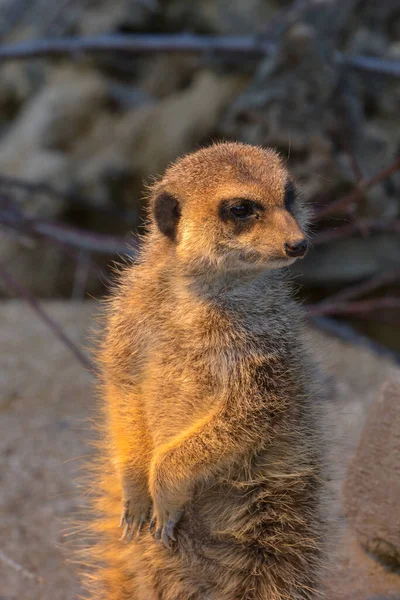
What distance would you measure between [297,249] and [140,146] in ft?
14.7

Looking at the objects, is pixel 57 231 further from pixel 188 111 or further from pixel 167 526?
pixel 167 526

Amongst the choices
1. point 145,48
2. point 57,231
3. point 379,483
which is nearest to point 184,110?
point 145,48

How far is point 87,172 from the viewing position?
5891 mm

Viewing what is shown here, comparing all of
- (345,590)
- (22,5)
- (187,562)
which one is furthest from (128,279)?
(22,5)

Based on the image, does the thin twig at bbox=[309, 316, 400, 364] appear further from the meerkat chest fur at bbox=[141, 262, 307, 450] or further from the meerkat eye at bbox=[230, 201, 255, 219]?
the meerkat eye at bbox=[230, 201, 255, 219]

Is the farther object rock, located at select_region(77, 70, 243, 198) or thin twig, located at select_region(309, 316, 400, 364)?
rock, located at select_region(77, 70, 243, 198)

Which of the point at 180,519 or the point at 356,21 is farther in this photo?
the point at 356,21

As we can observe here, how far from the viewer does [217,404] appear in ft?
5.89

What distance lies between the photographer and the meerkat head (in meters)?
1.69

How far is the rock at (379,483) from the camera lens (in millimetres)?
2373

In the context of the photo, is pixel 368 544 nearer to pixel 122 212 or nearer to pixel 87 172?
pixel 122 212

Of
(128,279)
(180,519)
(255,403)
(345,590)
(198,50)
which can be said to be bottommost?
(345,590)

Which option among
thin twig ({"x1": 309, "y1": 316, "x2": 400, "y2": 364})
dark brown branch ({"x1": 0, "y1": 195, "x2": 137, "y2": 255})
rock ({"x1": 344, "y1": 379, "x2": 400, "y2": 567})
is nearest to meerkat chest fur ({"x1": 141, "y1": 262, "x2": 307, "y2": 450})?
rock ({"x1": 344, "y1": 379, "x2": 400, "y2": 567})

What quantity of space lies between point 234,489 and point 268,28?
12.8 feet
